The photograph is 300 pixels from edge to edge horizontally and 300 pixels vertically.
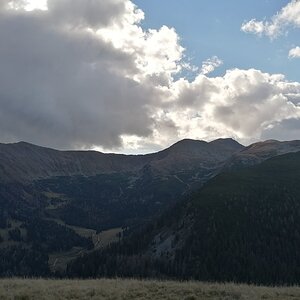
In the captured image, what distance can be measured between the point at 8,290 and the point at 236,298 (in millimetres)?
16146

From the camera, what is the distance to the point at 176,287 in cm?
3103

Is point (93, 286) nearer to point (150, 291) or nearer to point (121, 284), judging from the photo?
point (121, 284)

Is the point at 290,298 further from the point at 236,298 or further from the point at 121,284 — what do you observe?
the point at 121,284

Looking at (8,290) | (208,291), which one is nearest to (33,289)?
(8,290)

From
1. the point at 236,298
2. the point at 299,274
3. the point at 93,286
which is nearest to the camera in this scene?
the point at 236,298

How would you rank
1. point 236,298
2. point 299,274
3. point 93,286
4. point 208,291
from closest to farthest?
point 236,298
point 208,291
point 93,286
point 299,274

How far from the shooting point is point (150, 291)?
3028 centimetres

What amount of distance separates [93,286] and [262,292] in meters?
12.7

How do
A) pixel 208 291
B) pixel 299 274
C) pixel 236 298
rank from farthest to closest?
1. pixel 299 274
2. pixel 208 291
3. pixel 236 298

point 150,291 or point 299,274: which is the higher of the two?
point 150,291

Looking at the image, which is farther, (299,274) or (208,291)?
(299,274)

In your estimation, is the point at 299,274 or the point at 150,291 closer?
the point at 150,291

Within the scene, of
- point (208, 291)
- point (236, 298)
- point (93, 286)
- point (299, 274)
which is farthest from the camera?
point (299, 274)

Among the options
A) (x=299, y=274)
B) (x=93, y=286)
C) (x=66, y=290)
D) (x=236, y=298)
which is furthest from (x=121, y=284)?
(x=299, y=274)
